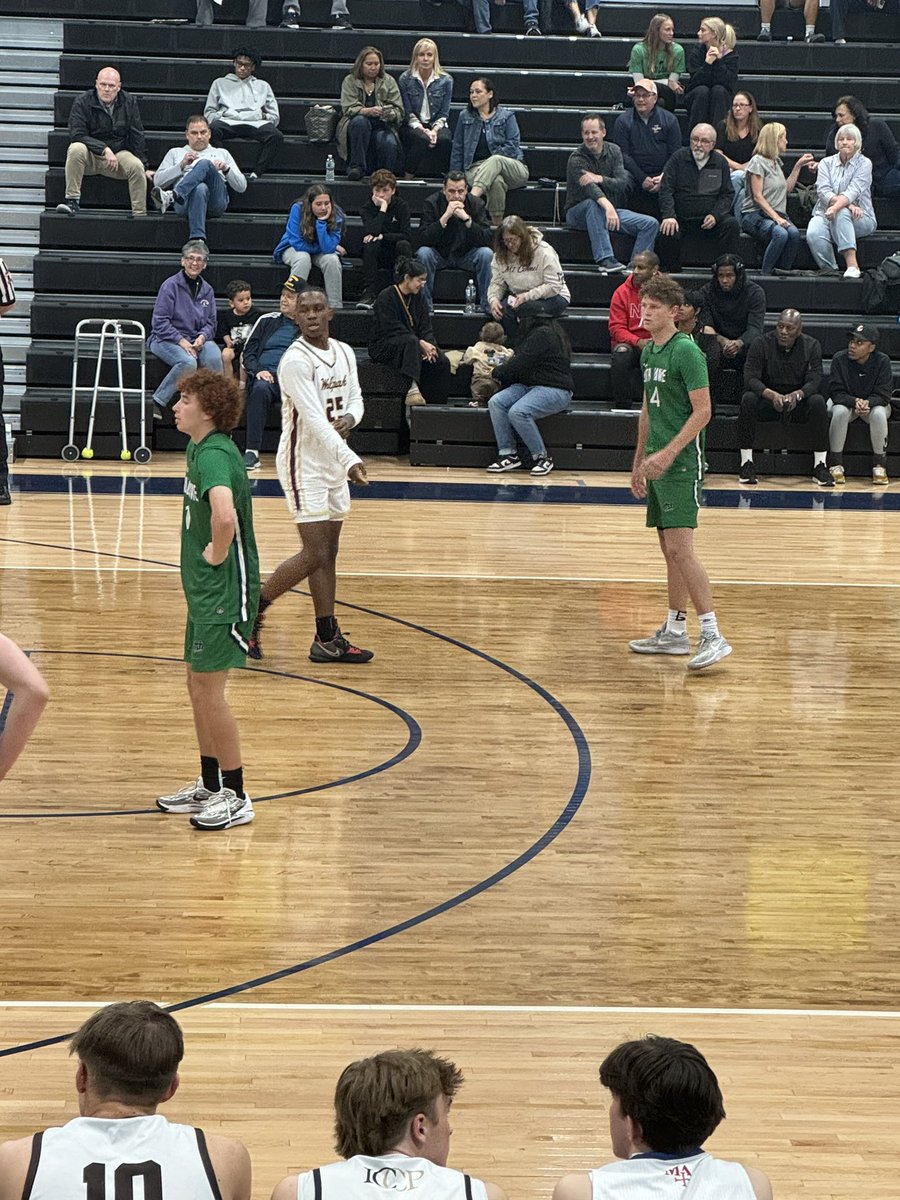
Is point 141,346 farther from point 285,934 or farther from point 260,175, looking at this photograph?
point 285,934

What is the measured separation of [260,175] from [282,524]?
598 cm

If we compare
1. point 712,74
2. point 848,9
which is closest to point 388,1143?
point 712,74

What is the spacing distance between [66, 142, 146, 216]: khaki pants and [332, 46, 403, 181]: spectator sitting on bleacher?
1.97 m

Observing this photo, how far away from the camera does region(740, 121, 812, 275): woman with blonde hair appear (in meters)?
15.4

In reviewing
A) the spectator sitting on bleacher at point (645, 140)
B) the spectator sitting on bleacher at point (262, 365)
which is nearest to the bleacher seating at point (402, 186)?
the spectator sitting on bleacher at point (262, 365)

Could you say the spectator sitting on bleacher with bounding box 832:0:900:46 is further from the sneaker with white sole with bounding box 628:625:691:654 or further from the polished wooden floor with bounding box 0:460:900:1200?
the sneaker with white sole with bounding box 628:625:691:654

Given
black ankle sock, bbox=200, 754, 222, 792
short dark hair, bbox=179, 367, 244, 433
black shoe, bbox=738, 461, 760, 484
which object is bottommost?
black shoe, bbox=738, 461, 760, 484

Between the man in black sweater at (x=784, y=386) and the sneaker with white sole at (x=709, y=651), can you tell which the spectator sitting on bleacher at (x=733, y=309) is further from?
the sneaker with white sole at (x=709, y=651)

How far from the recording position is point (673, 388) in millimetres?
7707

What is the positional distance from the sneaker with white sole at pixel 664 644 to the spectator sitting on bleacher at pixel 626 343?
612cm

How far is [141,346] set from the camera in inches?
562

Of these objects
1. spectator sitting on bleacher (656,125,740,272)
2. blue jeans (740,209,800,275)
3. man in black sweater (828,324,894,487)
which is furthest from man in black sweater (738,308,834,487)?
spectator sitting on bleacher (656,125,740,272)

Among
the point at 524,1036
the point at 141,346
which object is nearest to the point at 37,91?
the point at 141,346

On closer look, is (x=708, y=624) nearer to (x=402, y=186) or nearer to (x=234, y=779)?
(x=234, y=779)
